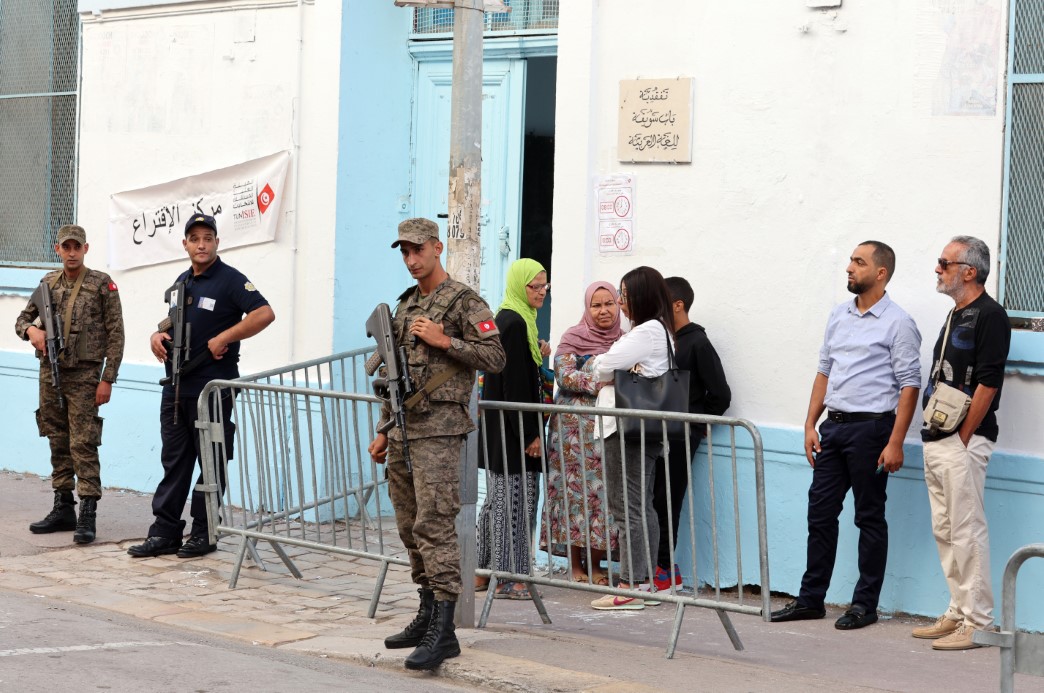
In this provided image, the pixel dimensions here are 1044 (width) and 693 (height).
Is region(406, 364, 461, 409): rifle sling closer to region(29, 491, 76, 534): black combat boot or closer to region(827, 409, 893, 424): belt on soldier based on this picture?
region(827, 409, 893, 424): belt on soldier

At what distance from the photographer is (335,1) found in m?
9.35

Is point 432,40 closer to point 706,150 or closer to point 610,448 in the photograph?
point 706,150

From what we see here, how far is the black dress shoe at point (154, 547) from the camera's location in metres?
8.13

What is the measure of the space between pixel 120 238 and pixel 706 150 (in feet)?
16.9

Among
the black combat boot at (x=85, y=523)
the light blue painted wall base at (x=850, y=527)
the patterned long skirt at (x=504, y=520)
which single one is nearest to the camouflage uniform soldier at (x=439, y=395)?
the patterned long skirt at (x=504, y=520)

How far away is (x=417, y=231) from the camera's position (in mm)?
5859

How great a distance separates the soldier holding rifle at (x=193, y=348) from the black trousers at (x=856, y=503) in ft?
11.0

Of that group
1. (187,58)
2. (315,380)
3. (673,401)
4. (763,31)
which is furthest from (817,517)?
(187,58)

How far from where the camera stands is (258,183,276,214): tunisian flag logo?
9656 mm

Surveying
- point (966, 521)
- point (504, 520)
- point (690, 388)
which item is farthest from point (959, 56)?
point (504, 520)

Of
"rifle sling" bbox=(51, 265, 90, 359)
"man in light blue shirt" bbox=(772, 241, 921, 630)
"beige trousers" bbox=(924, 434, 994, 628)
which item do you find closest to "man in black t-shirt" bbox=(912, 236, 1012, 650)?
"beige trousers" bbox=(924, 434, 994, 628)

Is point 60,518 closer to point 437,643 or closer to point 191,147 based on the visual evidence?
point 191,147

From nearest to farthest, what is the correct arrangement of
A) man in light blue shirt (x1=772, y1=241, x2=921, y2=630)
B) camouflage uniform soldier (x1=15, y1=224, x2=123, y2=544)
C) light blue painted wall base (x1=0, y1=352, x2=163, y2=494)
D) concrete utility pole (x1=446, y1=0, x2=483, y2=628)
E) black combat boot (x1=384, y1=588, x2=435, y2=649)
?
black combat boot (x1=384, y1=588, x2=435, y2=649), concrete utility pole (x1=446, y1=0, x2=483, y2=628), man in light blue shirt (x1=772, y1=241, x2=921, y2=630), camouflage uniform soldier (x1=15, y1=224, x2=123, y2=544), light blue painted wall base (x1=0, y1=352, x2=163, y2=494)

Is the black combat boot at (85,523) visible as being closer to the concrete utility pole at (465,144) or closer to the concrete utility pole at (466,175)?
the concrete utility pole at (466,175)
